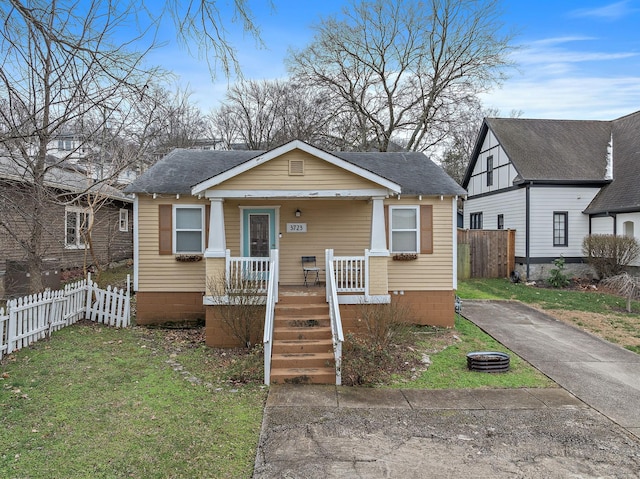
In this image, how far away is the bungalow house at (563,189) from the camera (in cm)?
1731

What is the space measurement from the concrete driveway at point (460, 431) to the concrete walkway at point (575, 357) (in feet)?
0.11

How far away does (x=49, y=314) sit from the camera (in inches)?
353

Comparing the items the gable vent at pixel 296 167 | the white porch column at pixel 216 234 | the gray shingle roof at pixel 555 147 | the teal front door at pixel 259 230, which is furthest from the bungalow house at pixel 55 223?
the gray shingle roof at pixel 555 147

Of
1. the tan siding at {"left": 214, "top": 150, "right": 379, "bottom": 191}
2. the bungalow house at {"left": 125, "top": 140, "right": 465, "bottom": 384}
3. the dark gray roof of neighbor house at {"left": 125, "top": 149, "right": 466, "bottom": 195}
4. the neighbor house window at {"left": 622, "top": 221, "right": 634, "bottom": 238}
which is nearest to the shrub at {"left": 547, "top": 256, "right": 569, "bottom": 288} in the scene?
the neighbor house window at {"left": 622, "top": 221, "right": 634, "bottom": 238}

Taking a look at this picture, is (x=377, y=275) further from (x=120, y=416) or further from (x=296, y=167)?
(x=120, y=416)

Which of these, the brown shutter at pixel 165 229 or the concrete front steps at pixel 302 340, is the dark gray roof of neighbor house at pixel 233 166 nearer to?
the brown shutter at pixel 165 229

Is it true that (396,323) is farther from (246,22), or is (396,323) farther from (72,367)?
(246,22)

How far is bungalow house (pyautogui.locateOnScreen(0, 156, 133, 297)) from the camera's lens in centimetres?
772

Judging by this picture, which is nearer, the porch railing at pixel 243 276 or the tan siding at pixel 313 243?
the porch railing at pixel 243 276

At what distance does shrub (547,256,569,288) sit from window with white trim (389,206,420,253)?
29.8 feet

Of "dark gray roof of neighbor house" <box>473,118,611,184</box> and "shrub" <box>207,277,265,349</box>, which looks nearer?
"shrub" <box>207,277,265,349</box>

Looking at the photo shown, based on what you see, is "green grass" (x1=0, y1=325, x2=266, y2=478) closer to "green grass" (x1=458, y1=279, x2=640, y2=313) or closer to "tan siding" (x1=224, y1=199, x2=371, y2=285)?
"tan siding" (x1=224, y1=199, x2=371, y2=285)

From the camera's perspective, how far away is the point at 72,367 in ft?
23.7

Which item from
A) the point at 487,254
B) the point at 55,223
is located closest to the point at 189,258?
the point at 55,223
